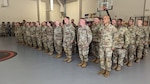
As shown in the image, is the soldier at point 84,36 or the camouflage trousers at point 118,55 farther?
the soldier at point 84,36

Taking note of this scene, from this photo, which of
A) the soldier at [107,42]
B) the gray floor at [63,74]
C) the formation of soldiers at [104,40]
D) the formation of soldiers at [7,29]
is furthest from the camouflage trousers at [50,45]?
the formation of soldiers at [7,29]

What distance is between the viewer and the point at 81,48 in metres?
4.40

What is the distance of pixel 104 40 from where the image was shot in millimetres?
3627

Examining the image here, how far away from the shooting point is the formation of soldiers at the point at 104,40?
3668mm

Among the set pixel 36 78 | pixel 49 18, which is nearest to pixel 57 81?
pixel 36 78

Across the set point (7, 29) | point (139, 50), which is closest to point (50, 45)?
point (139, 50)

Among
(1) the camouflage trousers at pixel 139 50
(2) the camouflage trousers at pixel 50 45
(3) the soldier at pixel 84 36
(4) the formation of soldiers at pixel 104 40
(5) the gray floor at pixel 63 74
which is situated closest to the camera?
(5) the gray floor at pixel 63 74

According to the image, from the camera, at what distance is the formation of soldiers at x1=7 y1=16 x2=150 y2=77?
12.0 feet

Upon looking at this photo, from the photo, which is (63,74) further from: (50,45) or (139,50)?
(139,50)

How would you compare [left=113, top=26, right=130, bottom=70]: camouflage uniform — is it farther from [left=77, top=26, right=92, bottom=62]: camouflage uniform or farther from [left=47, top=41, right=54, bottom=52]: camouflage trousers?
[left=47, top=41, right=54, bottom=52]: camouflage trousers

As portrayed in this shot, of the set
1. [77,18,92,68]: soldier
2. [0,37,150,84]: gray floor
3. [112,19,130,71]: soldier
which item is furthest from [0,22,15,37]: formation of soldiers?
[112,19,130,71]: soldier

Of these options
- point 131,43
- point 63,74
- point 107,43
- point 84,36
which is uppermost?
point 84,36

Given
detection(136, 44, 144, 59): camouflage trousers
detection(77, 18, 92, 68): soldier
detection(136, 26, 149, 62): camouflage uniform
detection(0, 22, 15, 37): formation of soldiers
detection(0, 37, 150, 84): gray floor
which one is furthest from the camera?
detection(0, 22, 15, 37): formation of soldiers

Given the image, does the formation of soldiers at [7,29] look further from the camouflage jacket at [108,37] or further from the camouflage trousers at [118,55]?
the camouflage jacket at [108,37]
